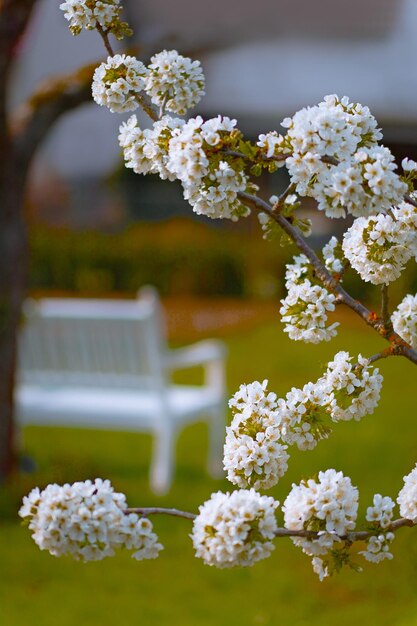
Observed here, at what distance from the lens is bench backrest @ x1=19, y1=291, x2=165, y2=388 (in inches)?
221

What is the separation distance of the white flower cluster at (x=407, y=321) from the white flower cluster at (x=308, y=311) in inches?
6.2

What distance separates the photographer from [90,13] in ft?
6.08

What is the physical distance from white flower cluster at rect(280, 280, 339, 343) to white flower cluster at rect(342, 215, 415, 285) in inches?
2.9

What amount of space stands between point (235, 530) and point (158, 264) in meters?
13.4

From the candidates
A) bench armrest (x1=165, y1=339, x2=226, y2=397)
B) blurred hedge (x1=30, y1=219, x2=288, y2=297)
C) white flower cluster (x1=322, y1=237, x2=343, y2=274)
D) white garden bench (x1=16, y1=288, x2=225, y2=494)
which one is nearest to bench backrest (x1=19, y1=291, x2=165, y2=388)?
white garden bench (x1=16, y1=288, x2=225, y2=494)

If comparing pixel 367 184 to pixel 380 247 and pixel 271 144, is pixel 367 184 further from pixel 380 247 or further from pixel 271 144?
pixel 380 247

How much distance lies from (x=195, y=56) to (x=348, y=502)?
3.72 metres

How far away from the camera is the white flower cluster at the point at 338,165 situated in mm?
1524

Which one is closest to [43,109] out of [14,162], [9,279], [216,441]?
[14,162]

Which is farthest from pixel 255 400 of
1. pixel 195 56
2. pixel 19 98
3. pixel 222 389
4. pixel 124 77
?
pixel 19 98

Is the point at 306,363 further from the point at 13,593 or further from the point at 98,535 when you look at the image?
the point at 98,535

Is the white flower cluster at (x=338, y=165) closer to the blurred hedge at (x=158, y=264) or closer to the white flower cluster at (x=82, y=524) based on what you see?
the white flower cluster at (x=82, y=524)

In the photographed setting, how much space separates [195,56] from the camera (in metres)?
5.06

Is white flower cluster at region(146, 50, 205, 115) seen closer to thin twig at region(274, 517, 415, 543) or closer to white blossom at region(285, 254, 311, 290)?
white blossom at region(285, 254, 311, 290)
